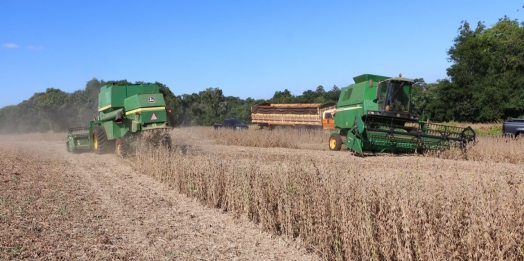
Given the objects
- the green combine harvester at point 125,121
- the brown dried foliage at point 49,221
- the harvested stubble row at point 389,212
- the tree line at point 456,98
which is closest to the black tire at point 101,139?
the green combine harvester at point 125,121

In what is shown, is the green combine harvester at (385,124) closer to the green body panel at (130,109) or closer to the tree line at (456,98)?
the green body panel at (130,109)

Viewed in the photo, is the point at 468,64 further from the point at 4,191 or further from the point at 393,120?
the point at 4,191

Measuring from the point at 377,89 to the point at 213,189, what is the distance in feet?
29.3

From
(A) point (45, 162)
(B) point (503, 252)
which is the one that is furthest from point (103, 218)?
(A) point (45, 162)

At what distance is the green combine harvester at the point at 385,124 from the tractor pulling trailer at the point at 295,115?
655cm

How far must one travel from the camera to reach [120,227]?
5.62m

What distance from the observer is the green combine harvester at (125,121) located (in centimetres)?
1333

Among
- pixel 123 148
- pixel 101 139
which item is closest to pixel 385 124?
pixel 123 148

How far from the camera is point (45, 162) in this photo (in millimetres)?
13273

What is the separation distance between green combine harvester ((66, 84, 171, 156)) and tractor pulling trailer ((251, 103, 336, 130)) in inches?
419

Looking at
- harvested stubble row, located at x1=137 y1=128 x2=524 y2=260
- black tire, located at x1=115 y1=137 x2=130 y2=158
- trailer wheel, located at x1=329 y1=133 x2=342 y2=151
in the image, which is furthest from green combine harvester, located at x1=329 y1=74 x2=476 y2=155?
harvested stubble row, located at x1=137 y1=128 x2=524 y2=260

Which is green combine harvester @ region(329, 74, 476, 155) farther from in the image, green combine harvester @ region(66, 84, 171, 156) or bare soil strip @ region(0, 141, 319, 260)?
bare soil strip @ region(0, 141, 319, 260)

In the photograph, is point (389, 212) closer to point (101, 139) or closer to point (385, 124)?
point (385, 124)

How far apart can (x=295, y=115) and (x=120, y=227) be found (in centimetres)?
2159
